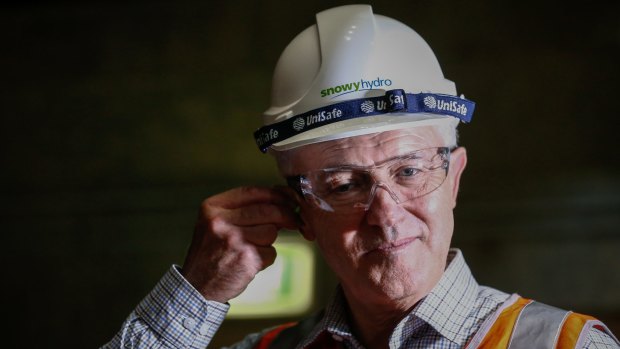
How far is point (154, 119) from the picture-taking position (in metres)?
5.89

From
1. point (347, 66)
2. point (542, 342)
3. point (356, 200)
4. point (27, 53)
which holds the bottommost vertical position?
point (542, 342)

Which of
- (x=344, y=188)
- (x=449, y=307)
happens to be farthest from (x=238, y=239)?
(x=449, y=307)

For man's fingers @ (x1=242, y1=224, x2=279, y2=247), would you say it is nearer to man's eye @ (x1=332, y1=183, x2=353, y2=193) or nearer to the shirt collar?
man's eye @ (x1=332, y1=183, x2=353, y2=193)

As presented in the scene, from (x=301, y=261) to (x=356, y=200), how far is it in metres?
3.53

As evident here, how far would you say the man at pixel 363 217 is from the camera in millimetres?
2037

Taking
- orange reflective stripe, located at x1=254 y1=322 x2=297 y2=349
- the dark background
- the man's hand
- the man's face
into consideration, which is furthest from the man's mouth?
the dark background

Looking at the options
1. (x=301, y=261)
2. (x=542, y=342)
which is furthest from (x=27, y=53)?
(x=542, y=342)

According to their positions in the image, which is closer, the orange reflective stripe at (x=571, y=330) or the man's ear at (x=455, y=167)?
the orange reflective stripe at (x=571, y=330)

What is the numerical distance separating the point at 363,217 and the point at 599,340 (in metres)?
0.62

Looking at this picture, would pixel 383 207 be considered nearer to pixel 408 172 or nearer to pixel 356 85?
pixel 408 172

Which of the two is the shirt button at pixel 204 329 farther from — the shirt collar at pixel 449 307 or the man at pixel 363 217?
the shirt collar at pixel 449 307

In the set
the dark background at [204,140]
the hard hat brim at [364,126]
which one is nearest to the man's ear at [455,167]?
the hard hat brim at [364,126]

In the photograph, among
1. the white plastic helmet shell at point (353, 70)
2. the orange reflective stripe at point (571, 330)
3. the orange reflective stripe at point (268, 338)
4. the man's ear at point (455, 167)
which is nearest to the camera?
the orange reflective stripe at point (571, 330)

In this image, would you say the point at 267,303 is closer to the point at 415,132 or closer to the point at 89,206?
the point at 89,206
